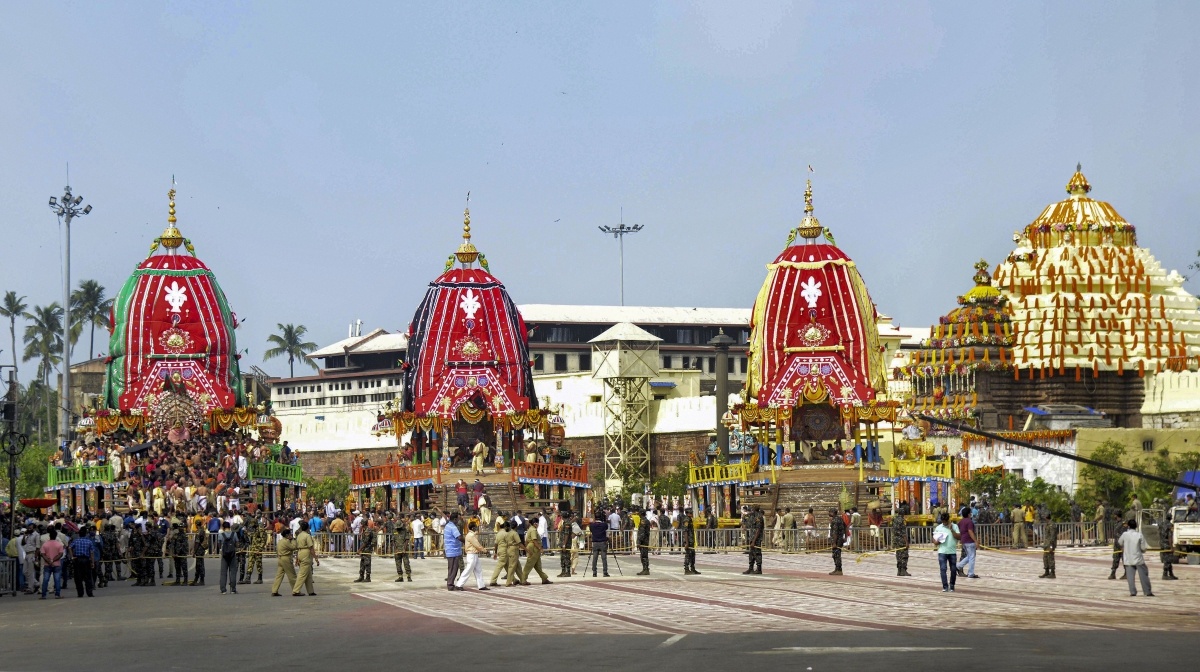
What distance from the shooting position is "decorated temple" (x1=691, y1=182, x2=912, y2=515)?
6669 cm

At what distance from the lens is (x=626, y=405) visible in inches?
3740

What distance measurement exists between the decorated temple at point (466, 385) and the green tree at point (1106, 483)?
1756 centimetres

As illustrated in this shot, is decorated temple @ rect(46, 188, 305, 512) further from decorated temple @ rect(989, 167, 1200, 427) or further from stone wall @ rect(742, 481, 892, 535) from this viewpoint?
decorated temple @ rect(989, 167, 1200, 427)

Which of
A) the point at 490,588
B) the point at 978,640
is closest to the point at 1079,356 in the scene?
the point at 490,588

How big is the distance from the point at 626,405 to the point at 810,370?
2842cm

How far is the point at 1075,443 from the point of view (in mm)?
74562

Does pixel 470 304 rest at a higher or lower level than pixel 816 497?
higher

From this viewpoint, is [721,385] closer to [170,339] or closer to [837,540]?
[170,339]

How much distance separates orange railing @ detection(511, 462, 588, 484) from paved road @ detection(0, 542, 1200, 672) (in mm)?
26251

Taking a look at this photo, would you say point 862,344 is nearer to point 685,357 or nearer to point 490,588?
point 490,588

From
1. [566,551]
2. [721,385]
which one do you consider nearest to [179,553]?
[566,551]

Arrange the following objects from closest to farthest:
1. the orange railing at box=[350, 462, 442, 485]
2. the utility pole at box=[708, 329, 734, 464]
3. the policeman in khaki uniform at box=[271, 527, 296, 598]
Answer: the policeman in khaki uniform at box=[271, 527, 296, 598] < the orange railing at box=[350, 462, 442, 485] < the utility pole at box=[708, 329, 734, 464]

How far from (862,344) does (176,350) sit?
24.6 m

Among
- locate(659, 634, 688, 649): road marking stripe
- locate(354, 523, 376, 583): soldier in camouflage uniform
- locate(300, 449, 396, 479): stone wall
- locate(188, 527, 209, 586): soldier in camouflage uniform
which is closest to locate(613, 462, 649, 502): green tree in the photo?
locate(300, 449, 396, 479): stone wall
